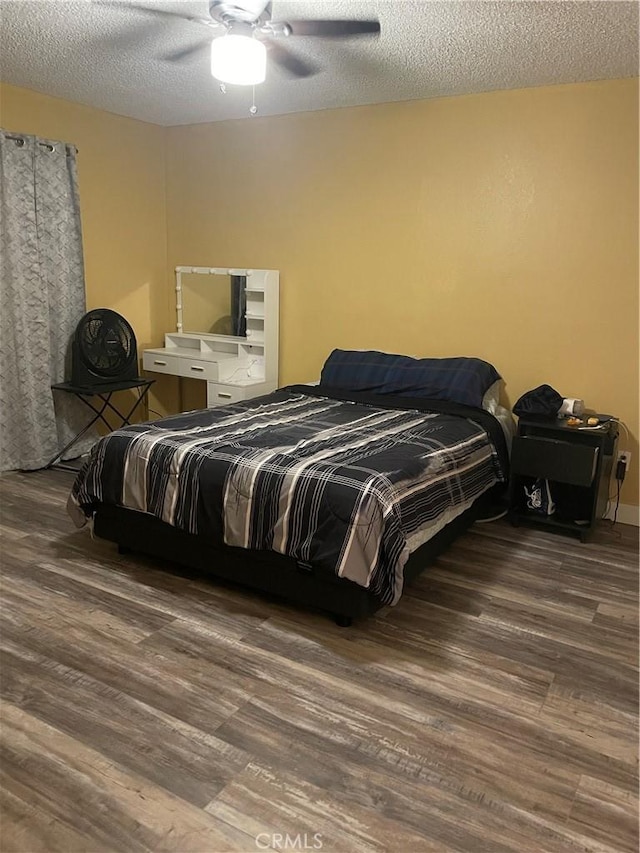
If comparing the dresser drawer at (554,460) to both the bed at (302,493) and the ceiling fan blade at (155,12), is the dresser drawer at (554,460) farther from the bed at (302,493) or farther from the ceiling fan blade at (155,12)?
the ceiling fan blade at (155,12)

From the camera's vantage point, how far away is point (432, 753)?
195 centimetres

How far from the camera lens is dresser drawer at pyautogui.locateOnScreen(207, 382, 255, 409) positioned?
461 centimetres

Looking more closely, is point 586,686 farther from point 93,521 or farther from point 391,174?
point 391,174

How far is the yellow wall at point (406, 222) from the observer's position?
12.1 ft

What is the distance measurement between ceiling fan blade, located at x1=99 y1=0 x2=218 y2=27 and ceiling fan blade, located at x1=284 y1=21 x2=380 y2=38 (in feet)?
1.27

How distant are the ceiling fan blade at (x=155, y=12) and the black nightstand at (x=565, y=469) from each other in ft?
8.10

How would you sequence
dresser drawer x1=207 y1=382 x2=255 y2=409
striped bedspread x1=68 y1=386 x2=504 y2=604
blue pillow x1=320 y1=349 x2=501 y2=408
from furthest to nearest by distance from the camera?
dresser drawer x1=207 y1=382 x2=255 y2=409 → blue pillow x1=320 y1=349 x2=501 y2=408 → striped bedspread x1=68 y1=386 x2=504 y2=604

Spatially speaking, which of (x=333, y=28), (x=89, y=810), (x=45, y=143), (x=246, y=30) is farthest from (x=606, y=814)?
(x=45, y=143)

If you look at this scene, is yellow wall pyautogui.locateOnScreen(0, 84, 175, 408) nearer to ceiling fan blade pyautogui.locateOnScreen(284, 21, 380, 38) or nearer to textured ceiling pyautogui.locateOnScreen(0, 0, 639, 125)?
textured ceiling pyautogui.locateOnScreen(0, 0, 639, 125)

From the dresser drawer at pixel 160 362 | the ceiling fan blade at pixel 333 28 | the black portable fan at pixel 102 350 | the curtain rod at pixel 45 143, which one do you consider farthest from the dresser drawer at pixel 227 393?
the ceiling fan blade at pixel 333 28

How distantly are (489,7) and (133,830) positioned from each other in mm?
3135

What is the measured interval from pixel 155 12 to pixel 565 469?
286 cm

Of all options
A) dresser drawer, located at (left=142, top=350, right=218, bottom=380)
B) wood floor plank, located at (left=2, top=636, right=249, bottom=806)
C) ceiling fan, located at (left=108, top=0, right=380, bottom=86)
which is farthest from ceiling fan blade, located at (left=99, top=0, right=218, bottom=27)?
wood floor plank, located at (left=2, top=636, right=249, bottom=806)

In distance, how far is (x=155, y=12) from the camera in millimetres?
2713
